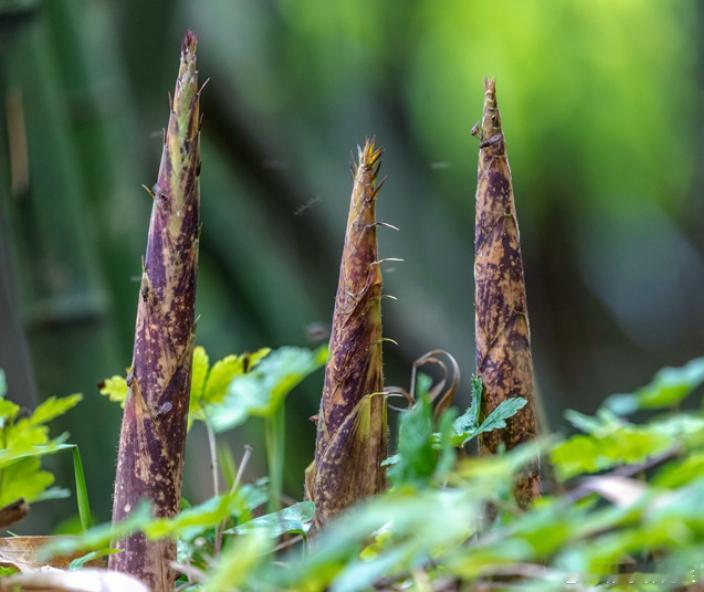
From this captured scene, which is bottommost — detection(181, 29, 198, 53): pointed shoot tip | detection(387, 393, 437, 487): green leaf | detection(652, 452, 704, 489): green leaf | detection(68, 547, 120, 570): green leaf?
detection(68, 547, 120, 570): green leaf

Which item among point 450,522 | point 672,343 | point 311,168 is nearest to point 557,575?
point 450,522

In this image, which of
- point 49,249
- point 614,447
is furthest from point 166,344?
point 49,249

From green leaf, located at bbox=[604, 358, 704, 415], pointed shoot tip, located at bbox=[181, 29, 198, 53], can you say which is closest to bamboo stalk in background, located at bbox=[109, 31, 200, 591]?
pointed shoot tip, located at bbox=[181, 29, 198, 53]

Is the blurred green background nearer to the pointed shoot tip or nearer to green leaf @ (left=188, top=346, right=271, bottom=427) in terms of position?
green leaf @ (left=188, top=346, right=271, bottom=427)

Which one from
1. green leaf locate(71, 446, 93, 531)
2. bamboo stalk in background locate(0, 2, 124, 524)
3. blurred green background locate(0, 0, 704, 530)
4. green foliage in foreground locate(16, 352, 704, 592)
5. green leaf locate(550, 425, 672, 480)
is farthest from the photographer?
blurred green background locate(0, 0, 704, 530)

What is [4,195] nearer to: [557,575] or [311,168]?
[557,575]

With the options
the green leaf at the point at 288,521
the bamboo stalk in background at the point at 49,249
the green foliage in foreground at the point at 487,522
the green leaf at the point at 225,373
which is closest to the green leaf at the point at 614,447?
the green foliage in foreground at the point at 487,522
